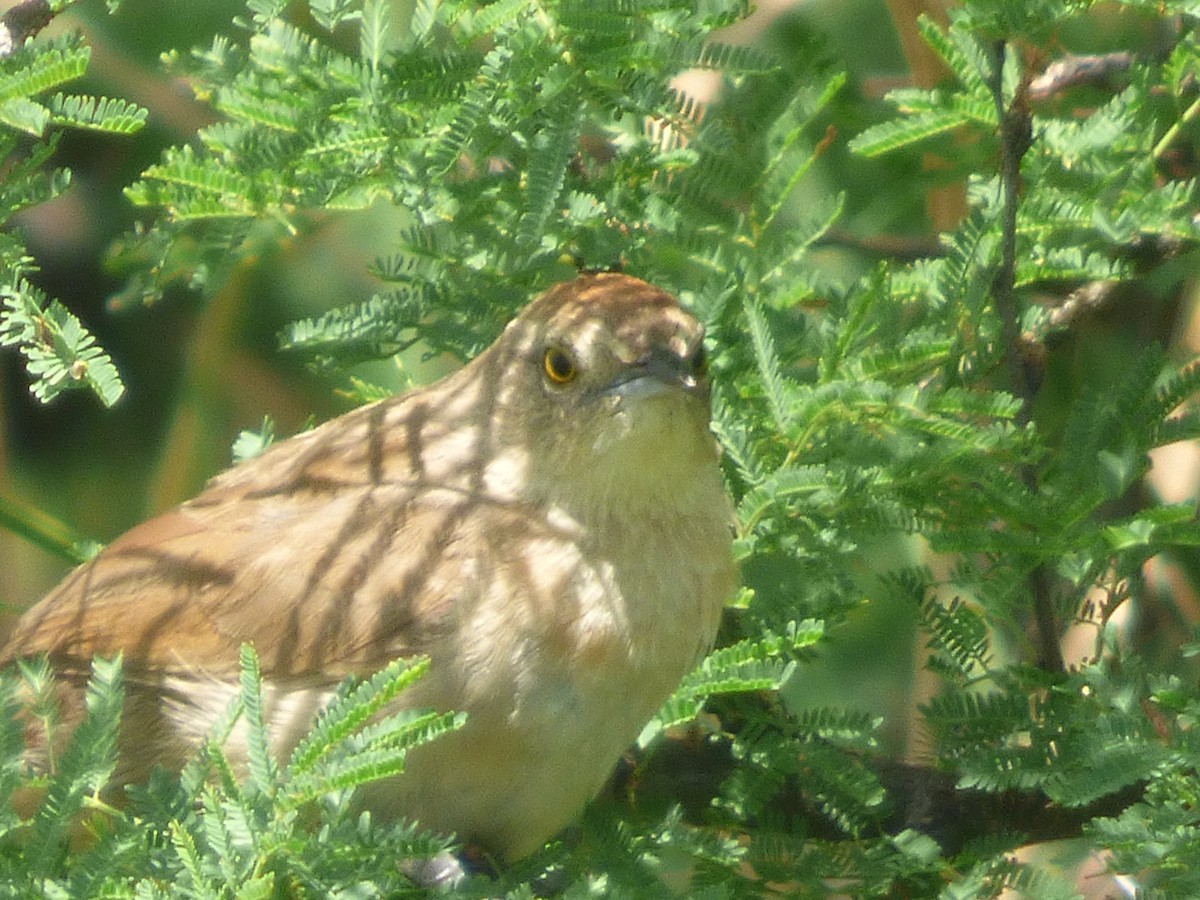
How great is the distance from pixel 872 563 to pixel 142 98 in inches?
120

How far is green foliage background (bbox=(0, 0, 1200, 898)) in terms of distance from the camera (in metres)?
3.44

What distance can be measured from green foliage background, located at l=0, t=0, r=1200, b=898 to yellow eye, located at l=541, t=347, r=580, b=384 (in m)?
0.26

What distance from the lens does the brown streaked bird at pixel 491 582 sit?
3.75m

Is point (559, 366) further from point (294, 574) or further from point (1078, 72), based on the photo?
point (1078, 72)

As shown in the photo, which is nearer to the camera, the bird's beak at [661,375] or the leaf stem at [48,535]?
the bird's beak at [661,375]

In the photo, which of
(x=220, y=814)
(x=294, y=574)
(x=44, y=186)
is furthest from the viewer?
(x=294, y=574)

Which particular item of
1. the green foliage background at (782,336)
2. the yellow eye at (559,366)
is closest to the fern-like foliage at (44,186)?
the green foliage background at (782,336)

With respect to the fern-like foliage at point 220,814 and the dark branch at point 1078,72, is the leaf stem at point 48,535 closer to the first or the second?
the fern-like foliage at point 220,814

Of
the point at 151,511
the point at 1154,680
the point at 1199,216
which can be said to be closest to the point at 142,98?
the point at 151,511

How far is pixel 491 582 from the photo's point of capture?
12.7 feet

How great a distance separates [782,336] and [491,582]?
0.89 m

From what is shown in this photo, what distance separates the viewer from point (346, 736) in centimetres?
290

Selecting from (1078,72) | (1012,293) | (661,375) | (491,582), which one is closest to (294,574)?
(491,582)

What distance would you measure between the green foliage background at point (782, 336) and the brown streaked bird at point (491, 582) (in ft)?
0.50
